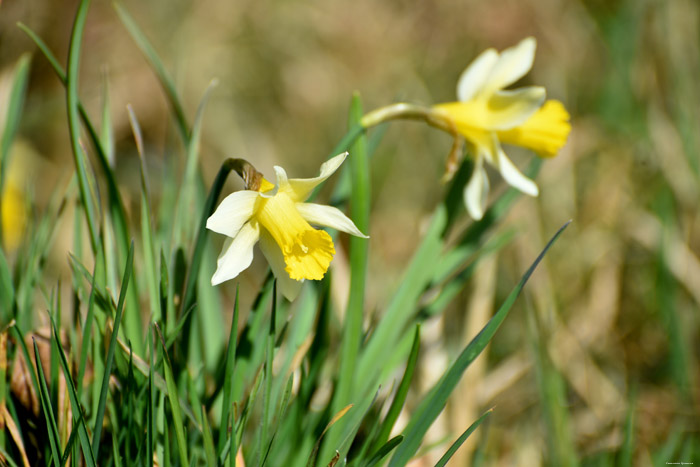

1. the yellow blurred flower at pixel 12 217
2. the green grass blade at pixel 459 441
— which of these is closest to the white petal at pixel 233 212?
the green grass blade at pixel 459 441

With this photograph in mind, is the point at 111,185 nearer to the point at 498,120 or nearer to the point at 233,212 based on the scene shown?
the point at 233,212

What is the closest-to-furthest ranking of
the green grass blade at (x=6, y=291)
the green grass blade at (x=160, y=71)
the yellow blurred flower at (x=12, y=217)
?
1. the green grass blade at (x=6, y=291)
2. the green grass blade at (x=160, y=71)
3. the yellow blurred flower at (x=12, y=217)

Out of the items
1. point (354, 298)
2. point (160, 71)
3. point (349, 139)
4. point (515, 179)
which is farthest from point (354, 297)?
point (160, 71)

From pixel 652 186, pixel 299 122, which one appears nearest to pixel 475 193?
pixel 652 186

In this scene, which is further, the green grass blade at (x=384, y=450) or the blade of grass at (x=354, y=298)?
the blade of grass at (x=354, y=298)

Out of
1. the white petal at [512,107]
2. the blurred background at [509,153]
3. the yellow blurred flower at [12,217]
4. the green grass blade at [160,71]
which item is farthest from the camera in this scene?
the yellow blurred flower at [12,217]

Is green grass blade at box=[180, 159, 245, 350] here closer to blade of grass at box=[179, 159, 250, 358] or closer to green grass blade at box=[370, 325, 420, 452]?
blade of grass at box=[179, 159, 250, 358]

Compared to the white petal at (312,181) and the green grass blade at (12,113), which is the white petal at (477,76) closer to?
the white petal at (312,181)

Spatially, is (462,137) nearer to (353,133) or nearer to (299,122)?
(353,133)

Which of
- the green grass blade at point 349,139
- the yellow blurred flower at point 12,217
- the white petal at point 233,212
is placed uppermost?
the yellow blurred flower at point 12,217
